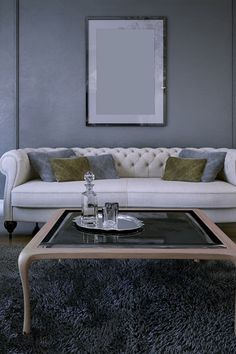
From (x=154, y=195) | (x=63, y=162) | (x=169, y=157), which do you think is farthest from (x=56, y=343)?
(x=169, y=157)

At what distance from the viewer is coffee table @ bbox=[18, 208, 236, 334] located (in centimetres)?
151

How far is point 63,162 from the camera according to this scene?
3.48 metres

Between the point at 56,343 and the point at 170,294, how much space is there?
2.19 ft

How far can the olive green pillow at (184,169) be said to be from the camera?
3416 mm

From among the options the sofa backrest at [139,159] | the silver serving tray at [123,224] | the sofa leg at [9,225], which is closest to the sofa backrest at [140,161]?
the sofa backrest at [139,159]

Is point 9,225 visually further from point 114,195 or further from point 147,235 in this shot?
point 147,235

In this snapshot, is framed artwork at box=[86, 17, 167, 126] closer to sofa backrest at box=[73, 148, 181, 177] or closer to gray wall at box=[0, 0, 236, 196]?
gray wall at box=[0, 0, 236, 196]

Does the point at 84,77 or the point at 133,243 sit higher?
the point at 84,77

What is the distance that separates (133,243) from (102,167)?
6.78 ft

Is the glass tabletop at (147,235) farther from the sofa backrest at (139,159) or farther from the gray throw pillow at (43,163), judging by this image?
the sofa backrest at (139,159)

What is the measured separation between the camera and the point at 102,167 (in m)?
3.68

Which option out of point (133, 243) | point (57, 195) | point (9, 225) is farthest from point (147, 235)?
point (9, 225)

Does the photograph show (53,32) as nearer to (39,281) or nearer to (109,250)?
(39,281)

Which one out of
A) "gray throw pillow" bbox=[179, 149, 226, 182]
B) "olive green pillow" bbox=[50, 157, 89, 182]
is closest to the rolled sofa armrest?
"olive green pillow" bbox=[50, 157, 89, 182]
